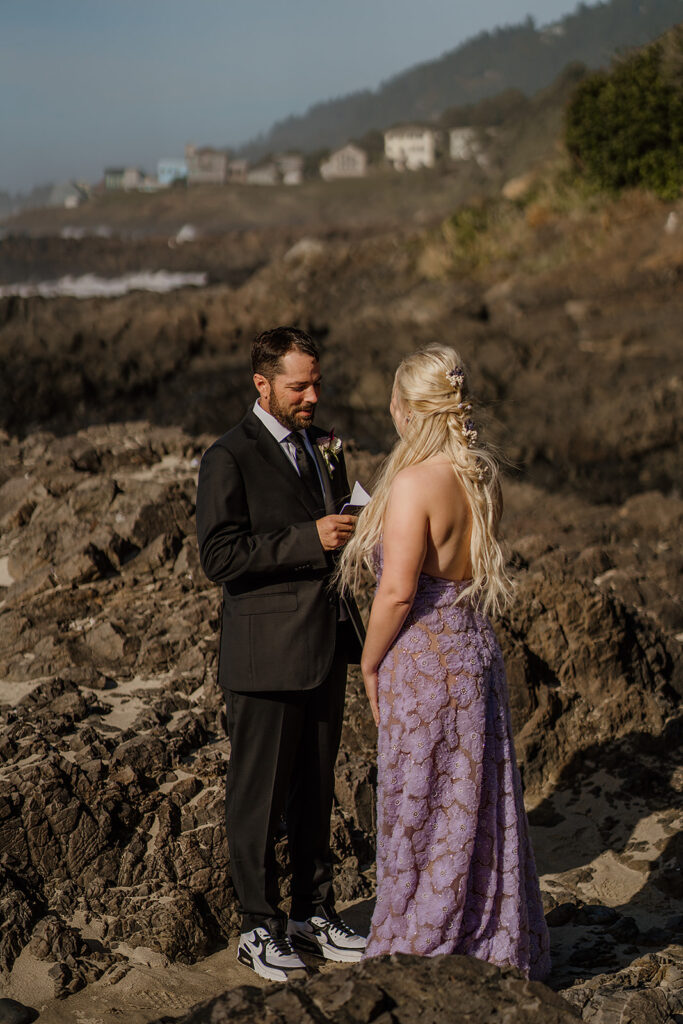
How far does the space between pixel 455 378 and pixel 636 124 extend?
78.6 feet

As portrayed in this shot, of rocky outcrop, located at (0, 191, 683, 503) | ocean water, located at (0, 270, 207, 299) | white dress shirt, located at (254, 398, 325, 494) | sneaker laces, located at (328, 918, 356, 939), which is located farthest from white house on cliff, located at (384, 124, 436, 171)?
sneaker laces, located at (328, 918, 356, 939)

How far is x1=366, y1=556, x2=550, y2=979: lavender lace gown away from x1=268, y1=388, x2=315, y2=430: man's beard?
71 centimetres

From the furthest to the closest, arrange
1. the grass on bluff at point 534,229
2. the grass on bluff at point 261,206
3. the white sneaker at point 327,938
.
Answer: the grass on bluff at point 261,206 < the grass on bluff at point 534,229 < the white sneaker at point 327,938

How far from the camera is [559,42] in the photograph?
4409 inches

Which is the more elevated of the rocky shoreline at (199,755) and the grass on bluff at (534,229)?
the grass on bluff at (534,229)

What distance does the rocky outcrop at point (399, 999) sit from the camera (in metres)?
2.63

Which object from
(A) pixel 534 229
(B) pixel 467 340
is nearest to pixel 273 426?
(B) pixel 467 340

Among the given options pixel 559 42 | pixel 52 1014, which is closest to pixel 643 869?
pixel 52 1014

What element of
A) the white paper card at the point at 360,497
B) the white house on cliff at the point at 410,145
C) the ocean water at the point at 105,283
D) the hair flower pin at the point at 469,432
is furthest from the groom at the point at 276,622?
the white house on cliff at the point at 410,145

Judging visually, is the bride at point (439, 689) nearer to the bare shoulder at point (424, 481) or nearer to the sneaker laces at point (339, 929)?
the bare shoulder at point (424, 481)

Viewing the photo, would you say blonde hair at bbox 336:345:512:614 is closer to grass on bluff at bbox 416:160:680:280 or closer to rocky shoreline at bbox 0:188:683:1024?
rocky shoreline at bbox 0:188:683:1024

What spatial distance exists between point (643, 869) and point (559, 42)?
119805mm

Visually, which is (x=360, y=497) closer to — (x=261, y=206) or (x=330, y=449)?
(x=330, y=449)

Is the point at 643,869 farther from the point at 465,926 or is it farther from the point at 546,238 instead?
the point at 546,238
